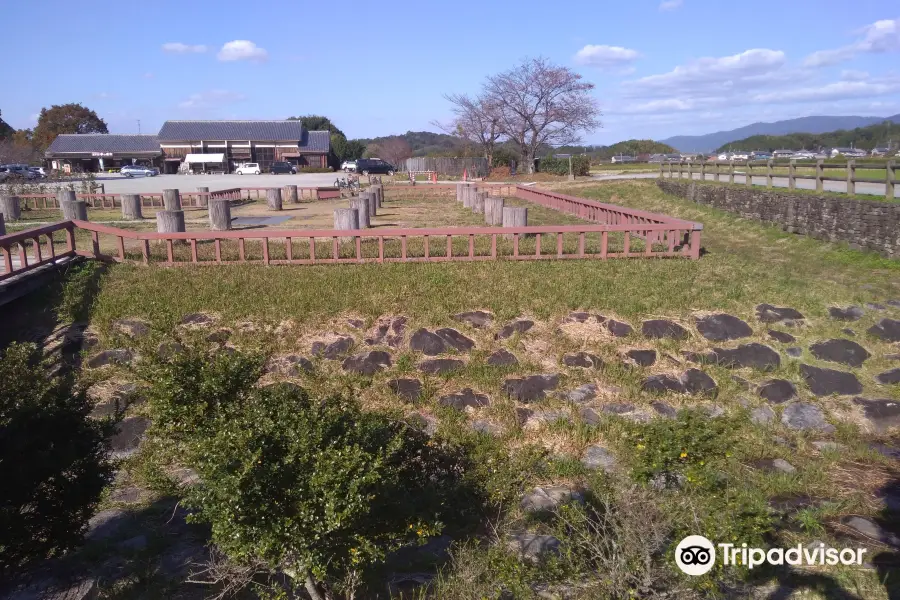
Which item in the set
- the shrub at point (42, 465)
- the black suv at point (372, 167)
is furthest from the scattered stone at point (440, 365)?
the black suv at point (372, 167)

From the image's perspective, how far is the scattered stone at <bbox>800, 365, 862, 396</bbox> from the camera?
8086mm

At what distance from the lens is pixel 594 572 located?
3943 millimetres

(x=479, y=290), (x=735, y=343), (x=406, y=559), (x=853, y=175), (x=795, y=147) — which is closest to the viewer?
(x=406, y=559)

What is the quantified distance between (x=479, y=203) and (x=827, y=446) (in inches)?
550

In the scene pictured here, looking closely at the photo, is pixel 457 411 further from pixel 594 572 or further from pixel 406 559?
pixel 594 572

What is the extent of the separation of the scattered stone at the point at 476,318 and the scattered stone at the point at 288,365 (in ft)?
6.43

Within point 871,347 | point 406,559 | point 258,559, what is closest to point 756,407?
point 871,347

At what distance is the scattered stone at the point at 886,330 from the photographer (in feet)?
28.8

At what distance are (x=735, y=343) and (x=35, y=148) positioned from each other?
75820 millimetres

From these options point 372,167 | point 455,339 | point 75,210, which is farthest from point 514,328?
point 372,167

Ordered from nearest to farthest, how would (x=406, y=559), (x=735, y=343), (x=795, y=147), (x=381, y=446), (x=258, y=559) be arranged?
(x=258, y=559), (x=381, y=446), (x=406, y=559), (x=735, y=343), (x=795, y=147)

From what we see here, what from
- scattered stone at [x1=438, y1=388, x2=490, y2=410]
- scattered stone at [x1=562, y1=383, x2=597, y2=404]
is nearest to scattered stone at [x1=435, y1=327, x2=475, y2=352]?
scattered stone at [x1=438, y1=388, x2=490, y2=410]

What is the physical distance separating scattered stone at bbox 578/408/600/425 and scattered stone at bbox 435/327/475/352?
1.58 meters

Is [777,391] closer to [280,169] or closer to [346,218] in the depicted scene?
[346,218]
